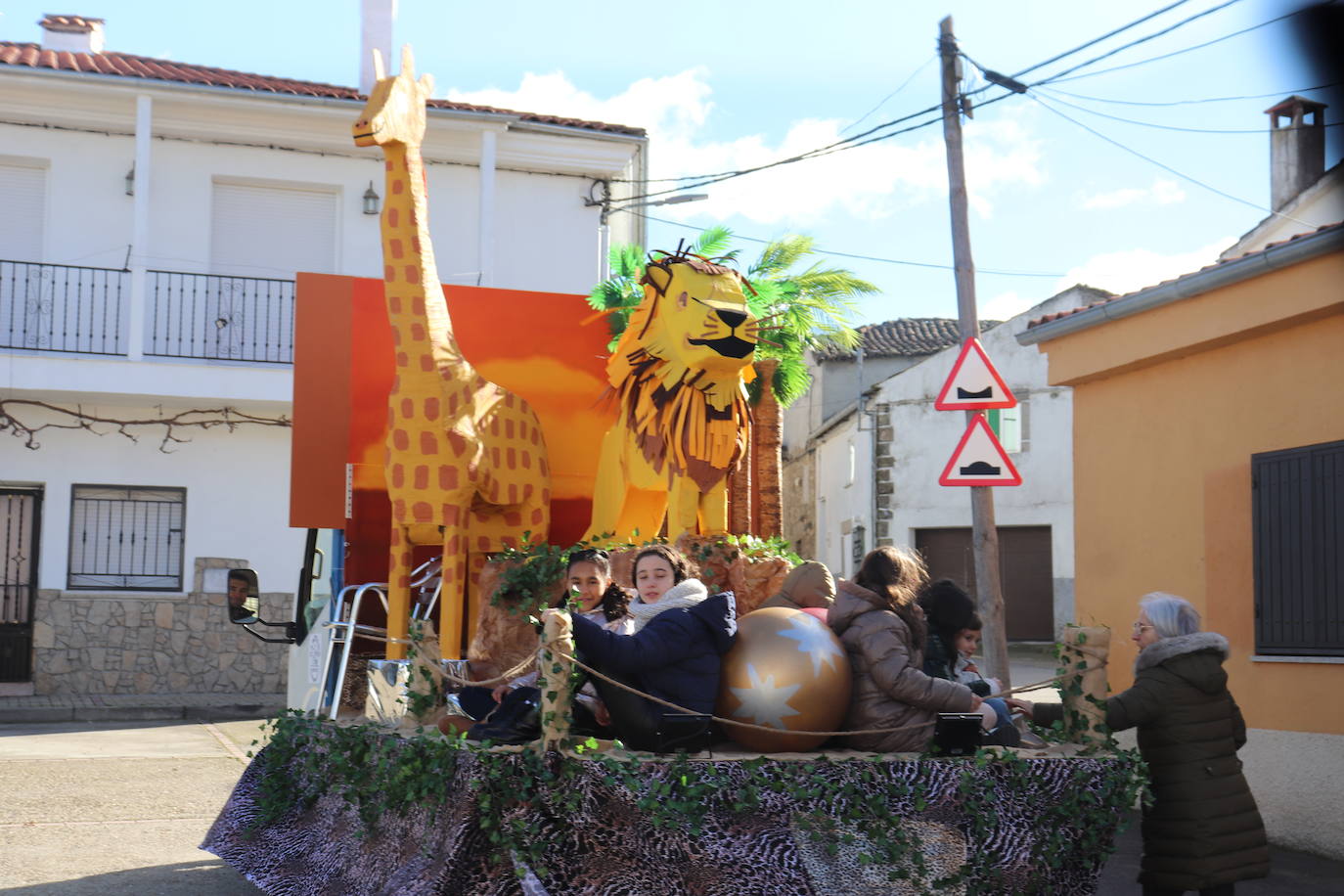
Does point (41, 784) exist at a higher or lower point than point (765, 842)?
lower

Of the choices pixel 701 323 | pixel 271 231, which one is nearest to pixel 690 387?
pixel 701 323

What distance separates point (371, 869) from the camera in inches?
197

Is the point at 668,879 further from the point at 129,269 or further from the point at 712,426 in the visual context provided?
the point at 129,269

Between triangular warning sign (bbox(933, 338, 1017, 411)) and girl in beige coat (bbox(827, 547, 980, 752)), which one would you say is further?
triangular warning sign (bbox(933, 338, 1017, 411))

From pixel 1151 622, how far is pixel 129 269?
1494 cm

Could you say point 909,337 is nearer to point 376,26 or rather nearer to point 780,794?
point 376,26

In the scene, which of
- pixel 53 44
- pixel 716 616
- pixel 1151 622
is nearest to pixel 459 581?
pixel 716 616

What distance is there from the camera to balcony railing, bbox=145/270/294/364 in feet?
58.0

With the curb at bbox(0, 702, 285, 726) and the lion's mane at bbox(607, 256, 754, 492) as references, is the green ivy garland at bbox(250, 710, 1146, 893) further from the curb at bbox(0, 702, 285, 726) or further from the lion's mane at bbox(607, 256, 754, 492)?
the curb at bbox(0, 702, 285, 726)

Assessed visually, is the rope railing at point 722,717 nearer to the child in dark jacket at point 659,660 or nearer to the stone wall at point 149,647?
the child in dark jacket at point 659,660

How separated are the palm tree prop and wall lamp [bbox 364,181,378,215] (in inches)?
416

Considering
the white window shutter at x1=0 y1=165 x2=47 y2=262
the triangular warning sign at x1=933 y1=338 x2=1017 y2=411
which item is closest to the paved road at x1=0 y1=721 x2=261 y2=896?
the triangular warning sign at x1=933 y1=338 x2=1017 y2=411

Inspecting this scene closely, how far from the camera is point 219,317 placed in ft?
58.0

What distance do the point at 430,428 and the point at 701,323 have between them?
4.67ft
